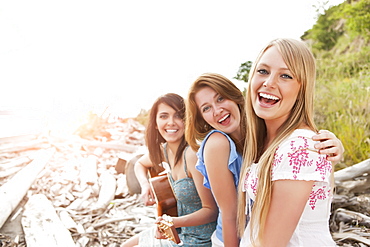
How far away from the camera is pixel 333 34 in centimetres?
1589

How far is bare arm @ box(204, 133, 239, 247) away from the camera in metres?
1.87

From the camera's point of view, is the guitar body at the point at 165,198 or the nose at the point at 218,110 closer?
the nose at the point at 218,110

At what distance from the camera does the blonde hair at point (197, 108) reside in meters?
2.09

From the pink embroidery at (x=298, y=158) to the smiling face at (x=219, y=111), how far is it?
69 cm

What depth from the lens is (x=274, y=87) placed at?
1.54 meters

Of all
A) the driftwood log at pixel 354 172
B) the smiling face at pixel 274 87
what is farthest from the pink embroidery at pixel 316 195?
the driftwood log at pixel 354 172

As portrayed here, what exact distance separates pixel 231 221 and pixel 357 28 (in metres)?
10.2

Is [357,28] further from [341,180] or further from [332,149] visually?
[332,149]

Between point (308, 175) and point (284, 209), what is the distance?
7.0 inches

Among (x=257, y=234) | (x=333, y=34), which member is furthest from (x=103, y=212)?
(x=333, y=34)

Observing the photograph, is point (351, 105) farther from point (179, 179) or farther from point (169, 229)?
point (169, 229)

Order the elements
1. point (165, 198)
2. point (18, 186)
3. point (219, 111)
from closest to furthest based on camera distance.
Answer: point (219, 111) < point (165, 198) < point (18, 186)

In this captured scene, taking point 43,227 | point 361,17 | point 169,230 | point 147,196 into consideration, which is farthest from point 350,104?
point 361,17

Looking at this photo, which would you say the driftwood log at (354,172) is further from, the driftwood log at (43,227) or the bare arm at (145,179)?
the driftwood log at (43,227)
